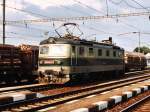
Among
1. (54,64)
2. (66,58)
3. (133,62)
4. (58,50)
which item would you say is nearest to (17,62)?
(54,64)

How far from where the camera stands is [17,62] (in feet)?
91.5

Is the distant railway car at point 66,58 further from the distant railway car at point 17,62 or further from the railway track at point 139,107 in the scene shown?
the railway track at point 139,107

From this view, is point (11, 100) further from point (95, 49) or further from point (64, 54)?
point (95, 49)

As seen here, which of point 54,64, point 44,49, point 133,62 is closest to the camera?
point 54,64

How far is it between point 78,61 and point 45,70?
7.45 feet

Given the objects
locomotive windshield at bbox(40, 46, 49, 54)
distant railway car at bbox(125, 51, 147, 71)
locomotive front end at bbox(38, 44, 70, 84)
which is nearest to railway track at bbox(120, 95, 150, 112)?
locomotive front end at bbox(38, 44, 70, 84)

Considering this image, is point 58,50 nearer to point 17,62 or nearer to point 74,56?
point 74,56

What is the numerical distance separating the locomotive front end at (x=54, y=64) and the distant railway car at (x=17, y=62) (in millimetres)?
2308

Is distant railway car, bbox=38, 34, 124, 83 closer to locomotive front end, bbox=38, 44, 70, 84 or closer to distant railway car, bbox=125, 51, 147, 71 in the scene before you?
locomotive front end, bbox=38, 44, 70, 84

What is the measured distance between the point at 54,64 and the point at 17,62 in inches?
154

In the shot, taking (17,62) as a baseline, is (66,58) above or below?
above

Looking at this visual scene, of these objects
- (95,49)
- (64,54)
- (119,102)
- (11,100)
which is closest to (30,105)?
(11,100)

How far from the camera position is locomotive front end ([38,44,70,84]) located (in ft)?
81.3

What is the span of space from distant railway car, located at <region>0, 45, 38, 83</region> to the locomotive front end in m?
2.31
